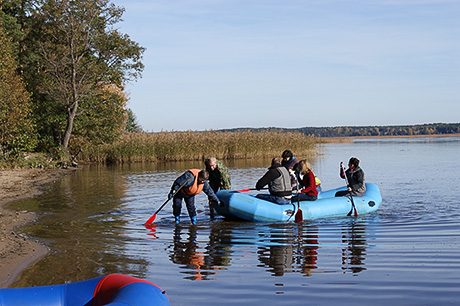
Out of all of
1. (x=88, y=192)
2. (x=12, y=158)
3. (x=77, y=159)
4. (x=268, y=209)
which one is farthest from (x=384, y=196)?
(x=77, y=159)

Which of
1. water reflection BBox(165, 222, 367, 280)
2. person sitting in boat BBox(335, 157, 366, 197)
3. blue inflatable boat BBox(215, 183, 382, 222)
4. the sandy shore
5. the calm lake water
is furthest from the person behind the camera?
person sitting in boat BBox(335, 157, 366, 197)

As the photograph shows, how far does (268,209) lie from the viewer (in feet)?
35.5

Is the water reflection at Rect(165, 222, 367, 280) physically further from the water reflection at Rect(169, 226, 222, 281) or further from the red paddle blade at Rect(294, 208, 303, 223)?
the red paddle blade at Rect(294, 208, 303, 223)

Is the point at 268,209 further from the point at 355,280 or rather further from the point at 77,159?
the point at 77,159

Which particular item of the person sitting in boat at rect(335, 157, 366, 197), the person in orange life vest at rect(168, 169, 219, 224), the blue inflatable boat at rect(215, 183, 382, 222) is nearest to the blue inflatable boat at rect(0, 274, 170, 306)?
the person in orange life vest at rect(168, 169, 219, 224)

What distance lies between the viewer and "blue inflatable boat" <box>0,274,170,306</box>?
4.15m

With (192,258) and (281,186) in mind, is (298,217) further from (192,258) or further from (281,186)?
(192,258)

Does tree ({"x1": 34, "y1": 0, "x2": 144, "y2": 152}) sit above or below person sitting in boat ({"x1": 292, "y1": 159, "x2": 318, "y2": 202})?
above

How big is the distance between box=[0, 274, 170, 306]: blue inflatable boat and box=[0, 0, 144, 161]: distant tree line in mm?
21801

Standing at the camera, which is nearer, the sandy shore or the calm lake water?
the calm lake water

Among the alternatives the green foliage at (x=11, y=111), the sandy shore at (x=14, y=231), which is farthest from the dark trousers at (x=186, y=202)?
the green foliage at (x=11, y=111)

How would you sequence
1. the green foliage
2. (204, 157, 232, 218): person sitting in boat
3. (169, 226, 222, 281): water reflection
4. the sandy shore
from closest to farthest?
(169, 226, 222, 281): water reflection, the sandy shore, (204, 157, 232, 218): person sitting in boat, the green foliage

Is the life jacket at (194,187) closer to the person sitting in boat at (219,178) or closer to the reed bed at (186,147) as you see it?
the person sitting in boat at (219,178)

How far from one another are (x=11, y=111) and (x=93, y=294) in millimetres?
19484
